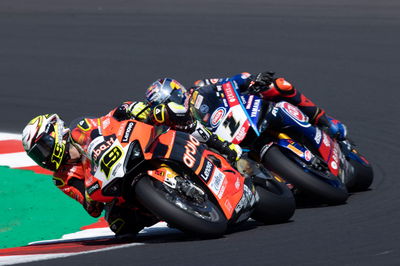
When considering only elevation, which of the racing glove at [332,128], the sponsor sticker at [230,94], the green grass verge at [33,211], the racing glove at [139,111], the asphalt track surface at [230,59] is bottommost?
the asphalt track surface at [230,59]

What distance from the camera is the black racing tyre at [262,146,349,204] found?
9.05 metres

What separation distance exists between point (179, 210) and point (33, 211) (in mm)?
3324

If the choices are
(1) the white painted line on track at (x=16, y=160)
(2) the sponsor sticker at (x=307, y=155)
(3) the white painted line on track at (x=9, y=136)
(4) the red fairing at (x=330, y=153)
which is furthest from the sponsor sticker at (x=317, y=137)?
(3) the white painted line on track at (x=9, y=136)

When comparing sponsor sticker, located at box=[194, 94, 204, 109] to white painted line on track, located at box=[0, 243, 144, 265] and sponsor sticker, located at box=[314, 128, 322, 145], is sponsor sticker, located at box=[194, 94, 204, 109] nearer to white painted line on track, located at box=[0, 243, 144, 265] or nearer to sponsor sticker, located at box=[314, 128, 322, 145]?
sponsor sticker, located at box=[314, 128, 322, 145]

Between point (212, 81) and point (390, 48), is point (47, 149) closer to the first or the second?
point (212, 81)

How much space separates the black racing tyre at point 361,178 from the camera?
9.95m

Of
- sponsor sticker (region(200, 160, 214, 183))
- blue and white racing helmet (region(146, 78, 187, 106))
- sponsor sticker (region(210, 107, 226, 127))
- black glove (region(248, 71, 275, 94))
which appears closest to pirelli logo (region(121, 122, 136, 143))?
sponsor sticker (region(200, 160, 214, 183))

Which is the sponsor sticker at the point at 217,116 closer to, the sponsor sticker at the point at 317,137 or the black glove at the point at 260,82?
the black glove at the point at 260,82

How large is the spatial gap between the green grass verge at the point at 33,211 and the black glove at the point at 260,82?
202 centimetres

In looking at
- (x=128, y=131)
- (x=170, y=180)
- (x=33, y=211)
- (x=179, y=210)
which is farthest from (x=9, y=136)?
(x=179, y=210)

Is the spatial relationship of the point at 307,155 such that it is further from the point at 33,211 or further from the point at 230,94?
the point at 33,211

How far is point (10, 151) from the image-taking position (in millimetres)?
12672

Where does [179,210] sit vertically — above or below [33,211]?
above

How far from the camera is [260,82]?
32.2ft
